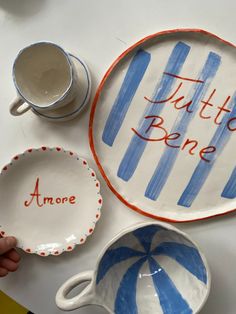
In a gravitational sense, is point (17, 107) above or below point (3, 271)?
above

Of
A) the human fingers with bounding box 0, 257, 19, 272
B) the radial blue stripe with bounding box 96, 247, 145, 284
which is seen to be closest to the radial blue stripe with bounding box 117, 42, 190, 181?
the radial blue stripe with bounding box 96, 247, 145, 284

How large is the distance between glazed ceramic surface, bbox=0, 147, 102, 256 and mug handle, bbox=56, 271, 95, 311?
6 centimetres

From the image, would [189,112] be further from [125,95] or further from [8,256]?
[8,256]

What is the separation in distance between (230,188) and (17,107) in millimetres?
337

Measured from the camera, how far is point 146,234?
0.65 metres

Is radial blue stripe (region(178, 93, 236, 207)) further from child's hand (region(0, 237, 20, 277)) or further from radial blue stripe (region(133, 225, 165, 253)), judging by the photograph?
child's hand (region(0, 237, 20, 277))

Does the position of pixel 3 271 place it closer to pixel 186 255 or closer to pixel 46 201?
pixel 46 201

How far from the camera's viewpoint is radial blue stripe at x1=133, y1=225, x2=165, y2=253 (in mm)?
631

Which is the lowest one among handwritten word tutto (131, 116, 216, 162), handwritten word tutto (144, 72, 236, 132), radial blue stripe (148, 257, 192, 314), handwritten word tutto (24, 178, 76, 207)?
radial blue stripe (148, 257, 192, 314)

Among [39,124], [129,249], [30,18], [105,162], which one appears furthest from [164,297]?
[30,18]

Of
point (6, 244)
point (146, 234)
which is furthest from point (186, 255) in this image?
point (6, 244)

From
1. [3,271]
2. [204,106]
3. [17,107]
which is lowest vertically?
[3,271]

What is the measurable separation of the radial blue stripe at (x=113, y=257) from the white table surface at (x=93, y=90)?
0.03 m

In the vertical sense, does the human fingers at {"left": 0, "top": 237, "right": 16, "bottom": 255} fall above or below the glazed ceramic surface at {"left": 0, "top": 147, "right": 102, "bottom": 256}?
below
